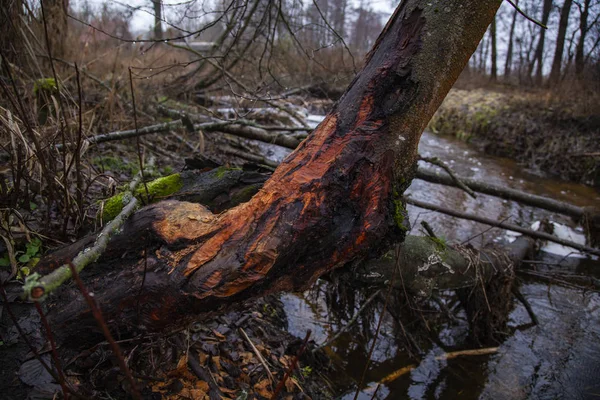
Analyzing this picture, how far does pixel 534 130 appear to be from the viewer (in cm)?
866

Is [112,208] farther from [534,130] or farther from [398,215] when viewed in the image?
[534,130]

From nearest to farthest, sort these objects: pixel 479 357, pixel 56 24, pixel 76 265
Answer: pixel 76 265
pixel 479 357
pixel 56 24

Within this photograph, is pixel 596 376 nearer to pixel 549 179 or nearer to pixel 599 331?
pixel 599 331

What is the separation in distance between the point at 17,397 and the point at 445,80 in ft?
7.15

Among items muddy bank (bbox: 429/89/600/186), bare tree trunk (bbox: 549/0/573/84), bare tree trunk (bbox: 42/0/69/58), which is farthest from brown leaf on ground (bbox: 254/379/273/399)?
bare tree trunk (bbox: 549/0/573/84)

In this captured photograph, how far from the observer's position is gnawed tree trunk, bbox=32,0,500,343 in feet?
4.62

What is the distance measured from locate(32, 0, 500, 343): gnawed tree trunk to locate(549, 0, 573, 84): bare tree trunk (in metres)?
11.6

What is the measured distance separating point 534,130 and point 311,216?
9225mm

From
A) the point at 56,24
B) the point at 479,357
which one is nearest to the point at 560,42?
the point at 479,357

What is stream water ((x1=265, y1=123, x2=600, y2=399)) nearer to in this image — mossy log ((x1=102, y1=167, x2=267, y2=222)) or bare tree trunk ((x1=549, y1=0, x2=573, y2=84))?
mossy log ((x1=102, y1=167, x2=267, y2=222))

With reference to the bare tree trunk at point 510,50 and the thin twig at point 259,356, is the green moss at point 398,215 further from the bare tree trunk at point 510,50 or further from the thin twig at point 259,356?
the bare tree trunk at point 510,50

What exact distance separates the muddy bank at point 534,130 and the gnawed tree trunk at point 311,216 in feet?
20.7

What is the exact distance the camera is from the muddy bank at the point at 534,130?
750 centimetres

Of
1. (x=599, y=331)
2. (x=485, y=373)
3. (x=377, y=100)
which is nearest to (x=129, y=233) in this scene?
(x=377, y=100)
